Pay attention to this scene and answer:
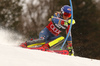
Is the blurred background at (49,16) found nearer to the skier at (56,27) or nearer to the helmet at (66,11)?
the skier at (56,27)

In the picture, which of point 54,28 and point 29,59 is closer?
point 29,59

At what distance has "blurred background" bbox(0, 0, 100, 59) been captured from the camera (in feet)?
20.9

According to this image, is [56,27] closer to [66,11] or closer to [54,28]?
[54,28]

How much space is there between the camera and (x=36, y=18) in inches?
324

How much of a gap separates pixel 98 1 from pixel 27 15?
4.40 metres

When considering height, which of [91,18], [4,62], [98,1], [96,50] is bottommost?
[96,50]

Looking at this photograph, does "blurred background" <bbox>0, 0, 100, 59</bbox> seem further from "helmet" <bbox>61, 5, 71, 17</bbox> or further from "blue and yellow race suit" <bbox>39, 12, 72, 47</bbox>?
"helmet" <bbox>61, 5, 71, 17</bbox>

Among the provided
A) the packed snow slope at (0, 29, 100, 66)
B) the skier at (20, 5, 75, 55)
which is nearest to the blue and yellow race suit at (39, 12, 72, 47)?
the skier at (20, 5, 75, 55)

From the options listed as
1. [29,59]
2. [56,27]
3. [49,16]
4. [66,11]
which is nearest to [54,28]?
[56,27]

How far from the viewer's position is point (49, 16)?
734cm

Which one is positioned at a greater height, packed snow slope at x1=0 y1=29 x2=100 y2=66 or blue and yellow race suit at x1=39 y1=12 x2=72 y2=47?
blue and yellow race suit at x1=39 y1=12 x2=72 y2=47

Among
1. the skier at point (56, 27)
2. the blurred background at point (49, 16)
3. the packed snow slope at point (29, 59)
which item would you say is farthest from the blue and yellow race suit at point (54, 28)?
the blurred background at point (49, 16)

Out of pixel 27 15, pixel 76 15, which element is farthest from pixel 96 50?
pixel 27 15

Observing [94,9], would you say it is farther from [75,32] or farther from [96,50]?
[96,50]
